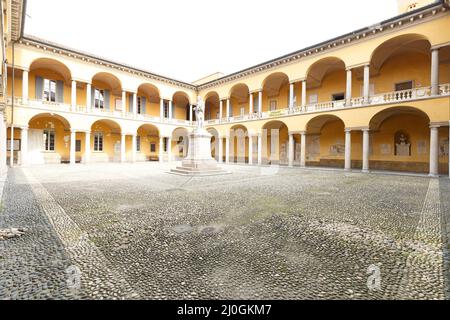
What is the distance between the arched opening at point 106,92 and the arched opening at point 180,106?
24.4 feet

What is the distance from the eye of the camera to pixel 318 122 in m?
20.3

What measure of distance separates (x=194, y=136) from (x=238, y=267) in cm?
1199

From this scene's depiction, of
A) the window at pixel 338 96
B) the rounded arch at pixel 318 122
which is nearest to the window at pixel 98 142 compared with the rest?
the rounded arch at pixel 318 122

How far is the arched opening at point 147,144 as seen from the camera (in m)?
28.9

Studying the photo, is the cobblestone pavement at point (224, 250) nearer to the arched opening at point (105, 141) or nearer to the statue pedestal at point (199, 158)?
the statue pedestal at point (199, 158)

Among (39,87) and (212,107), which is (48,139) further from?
(212,107)

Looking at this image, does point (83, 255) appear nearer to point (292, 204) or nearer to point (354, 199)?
point (292, 204)

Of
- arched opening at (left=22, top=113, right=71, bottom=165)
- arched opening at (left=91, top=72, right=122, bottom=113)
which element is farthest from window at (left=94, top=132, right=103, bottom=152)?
arched opening at (left=91, top=72, right=122, bottom=113)

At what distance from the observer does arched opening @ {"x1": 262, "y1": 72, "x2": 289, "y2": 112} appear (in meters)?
23.5

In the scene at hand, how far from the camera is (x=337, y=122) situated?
2053 centimetres

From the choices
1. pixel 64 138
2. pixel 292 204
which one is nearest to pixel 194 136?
pixel 292 204

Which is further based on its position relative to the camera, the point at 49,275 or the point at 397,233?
the point at 397,233

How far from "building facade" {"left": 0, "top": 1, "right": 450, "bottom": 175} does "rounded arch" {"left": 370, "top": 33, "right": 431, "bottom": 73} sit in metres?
0.07

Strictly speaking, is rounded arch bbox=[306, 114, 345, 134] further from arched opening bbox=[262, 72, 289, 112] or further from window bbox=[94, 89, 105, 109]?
window bbox=[94, 89, 105, 109]
